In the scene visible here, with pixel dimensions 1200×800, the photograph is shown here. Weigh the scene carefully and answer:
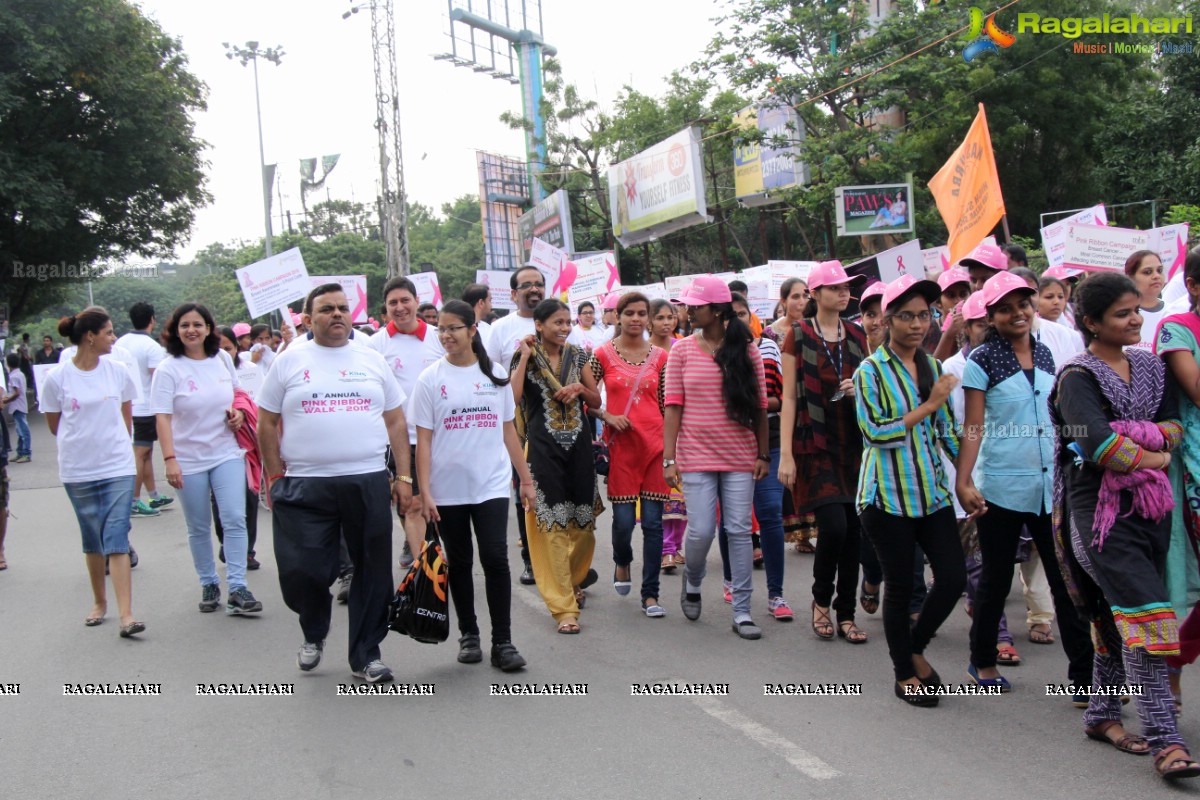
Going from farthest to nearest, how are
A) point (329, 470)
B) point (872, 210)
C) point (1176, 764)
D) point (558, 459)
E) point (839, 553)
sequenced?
point (872, 210), point (558, 459), point (839, 553), point (329, 470), point (1176, 764)

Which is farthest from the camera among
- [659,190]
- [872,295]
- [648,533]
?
[659,190]

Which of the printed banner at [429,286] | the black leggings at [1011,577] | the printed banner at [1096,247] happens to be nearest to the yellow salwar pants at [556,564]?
the black leggings at [1011,577]

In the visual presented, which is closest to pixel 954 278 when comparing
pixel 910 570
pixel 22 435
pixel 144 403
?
pixel 910 570

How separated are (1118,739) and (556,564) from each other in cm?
313

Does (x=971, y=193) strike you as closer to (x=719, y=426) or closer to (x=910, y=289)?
(x=719, y=426)

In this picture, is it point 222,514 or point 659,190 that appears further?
point 659,190

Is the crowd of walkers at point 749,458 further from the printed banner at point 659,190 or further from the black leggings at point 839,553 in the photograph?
the printed banner at point 659,190

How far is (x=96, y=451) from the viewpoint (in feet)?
22.3

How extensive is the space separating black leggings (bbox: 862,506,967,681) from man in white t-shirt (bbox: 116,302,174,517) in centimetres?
672

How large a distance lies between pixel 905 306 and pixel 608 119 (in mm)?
35483

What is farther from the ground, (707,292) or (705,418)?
(707,292)

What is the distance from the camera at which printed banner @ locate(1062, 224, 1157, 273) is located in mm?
9219

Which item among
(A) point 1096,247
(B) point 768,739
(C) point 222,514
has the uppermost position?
(A) point 1096,247

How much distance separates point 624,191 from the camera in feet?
115
